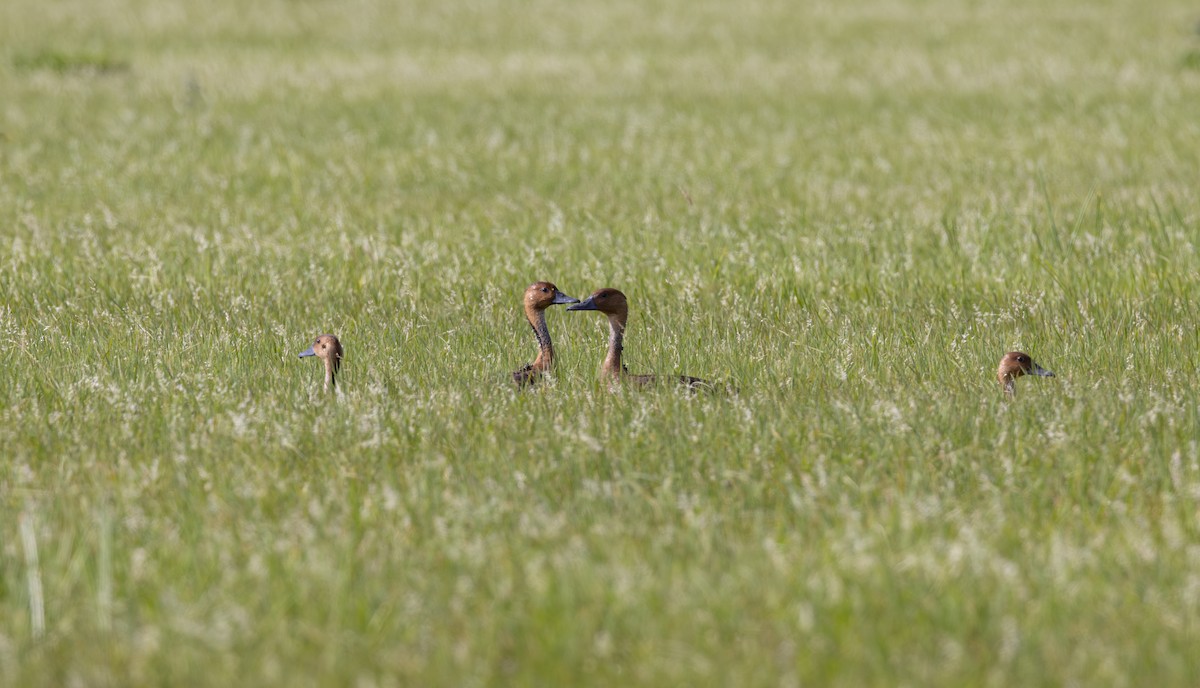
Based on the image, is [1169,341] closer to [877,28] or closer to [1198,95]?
[1198,95]

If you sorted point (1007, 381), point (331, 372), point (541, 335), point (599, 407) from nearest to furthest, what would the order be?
point (599, 407) < point (1007, 381) < point (331, 372) < point (541, 335)

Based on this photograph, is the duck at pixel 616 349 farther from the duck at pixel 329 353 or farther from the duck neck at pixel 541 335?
the duck at pixel 329 353

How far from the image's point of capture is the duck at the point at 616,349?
22.9 ft

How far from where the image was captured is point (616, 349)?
7.27 m

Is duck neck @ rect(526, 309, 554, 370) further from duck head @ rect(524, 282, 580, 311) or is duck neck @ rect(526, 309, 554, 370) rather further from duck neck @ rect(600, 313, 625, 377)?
duck neck @ rect(600, 313, 625, 377)

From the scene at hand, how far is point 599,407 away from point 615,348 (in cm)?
80

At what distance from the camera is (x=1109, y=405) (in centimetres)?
630

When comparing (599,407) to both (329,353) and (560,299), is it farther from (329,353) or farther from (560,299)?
(329,353)

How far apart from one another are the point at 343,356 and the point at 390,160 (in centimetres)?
749

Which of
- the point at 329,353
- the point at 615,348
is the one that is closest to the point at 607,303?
the point at 615,348

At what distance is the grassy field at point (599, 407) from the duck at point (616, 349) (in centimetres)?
18

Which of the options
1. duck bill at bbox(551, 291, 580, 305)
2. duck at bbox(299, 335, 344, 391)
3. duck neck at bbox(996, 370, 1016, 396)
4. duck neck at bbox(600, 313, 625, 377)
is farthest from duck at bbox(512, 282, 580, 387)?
duck neck at bbox(996, 370, 1016, 396)

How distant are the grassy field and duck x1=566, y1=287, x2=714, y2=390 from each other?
178mm

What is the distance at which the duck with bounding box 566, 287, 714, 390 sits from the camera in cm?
698
